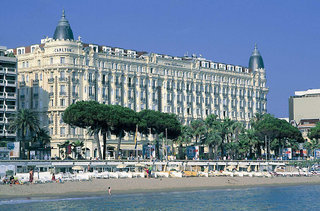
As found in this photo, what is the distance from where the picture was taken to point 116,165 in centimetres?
13450

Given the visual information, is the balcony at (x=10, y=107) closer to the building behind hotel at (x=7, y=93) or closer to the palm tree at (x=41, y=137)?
the building behind hotel at (x=7, y=93)

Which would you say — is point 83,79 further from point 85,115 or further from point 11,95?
point 85,115

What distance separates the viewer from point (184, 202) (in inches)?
3684

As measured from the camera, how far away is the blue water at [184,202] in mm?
85812

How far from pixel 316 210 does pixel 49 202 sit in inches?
1320

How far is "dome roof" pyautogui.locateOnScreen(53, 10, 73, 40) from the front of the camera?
6722 inches

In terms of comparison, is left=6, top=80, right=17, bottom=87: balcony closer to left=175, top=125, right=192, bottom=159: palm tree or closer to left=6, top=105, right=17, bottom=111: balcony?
left=6, top=105, right=17, bottom=111: balcony

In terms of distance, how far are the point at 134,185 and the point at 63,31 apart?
68705 mm

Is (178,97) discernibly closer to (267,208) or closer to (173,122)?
(173,122)

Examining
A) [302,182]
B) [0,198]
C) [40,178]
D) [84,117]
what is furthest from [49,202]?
[302,182]

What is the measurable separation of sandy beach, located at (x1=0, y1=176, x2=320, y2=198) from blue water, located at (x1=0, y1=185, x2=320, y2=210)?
4527 mm

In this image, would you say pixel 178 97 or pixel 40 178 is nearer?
pixel 40 178

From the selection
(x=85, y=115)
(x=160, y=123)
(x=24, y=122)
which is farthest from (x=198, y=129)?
(x=24, y=122)

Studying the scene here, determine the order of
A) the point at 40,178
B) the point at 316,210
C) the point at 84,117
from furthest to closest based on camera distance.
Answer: the point at 84,117
the point at 40,178
the point at 316,210
